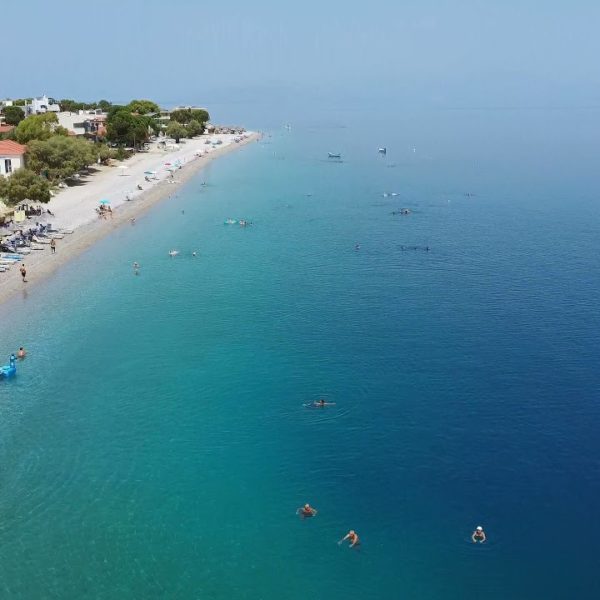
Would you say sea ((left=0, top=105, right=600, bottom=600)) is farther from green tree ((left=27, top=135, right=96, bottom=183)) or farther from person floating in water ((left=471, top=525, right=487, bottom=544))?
green tree ((left=27, top=135, right=96, bottom=183))

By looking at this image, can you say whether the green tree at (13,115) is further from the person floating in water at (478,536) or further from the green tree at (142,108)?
the person floating in water at (478,536)

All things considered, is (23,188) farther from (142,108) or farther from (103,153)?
(142,108)

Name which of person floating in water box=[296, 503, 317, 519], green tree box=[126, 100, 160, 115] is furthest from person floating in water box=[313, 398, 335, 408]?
green tree box=[126, 100, 160, 115]

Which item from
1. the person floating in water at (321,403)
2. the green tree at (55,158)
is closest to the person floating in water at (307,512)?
the person floating in water at (321,403)

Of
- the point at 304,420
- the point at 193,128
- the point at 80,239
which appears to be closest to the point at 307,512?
the point at 304,420

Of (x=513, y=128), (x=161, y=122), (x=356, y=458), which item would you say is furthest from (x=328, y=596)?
(x=513, y=128)

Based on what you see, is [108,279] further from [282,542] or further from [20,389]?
[282,542]
